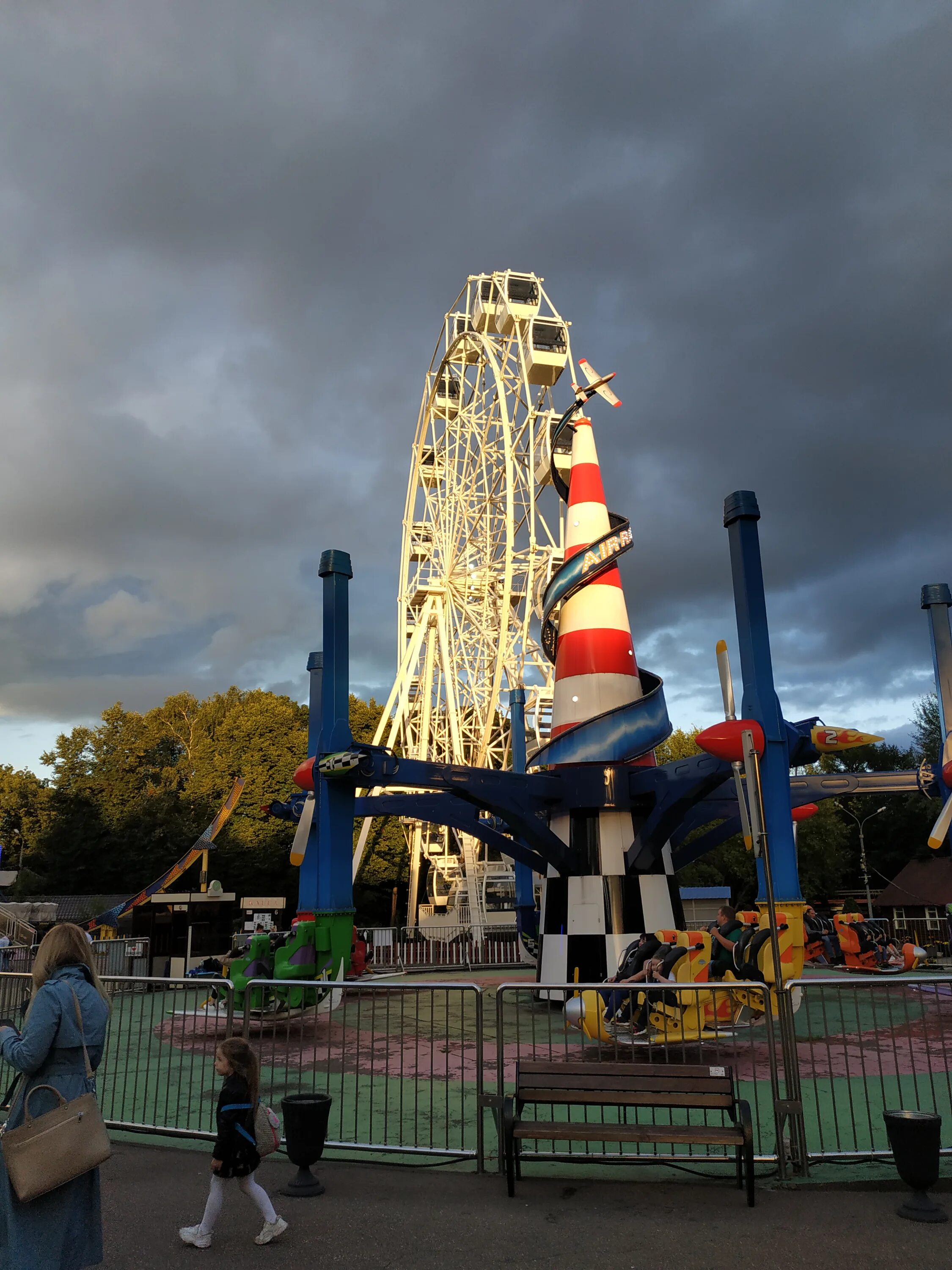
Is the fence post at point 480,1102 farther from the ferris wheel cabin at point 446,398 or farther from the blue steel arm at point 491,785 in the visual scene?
the ferris wheel cabin at point 446,398

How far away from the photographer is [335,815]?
15617 mm

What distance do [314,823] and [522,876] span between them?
725 cm

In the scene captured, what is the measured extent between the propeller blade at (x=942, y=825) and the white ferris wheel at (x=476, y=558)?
45.7ft

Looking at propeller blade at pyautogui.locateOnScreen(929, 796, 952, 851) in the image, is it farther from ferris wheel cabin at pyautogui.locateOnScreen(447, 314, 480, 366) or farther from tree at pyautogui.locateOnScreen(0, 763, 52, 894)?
tree at pyautogui.locateOnScreen(0, 763, 52, 894)

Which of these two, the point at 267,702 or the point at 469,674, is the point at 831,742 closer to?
the point at 469,674

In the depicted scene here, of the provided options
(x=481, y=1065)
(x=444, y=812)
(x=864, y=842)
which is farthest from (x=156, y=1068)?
(x=864, y=842)

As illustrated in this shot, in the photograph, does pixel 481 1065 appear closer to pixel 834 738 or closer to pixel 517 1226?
pixel 517 1226

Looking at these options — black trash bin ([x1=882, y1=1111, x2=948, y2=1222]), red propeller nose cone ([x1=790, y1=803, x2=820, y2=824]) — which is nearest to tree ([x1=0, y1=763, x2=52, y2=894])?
red propeller nose cone ([x1=790, y1=803, x2=820, y2=824])

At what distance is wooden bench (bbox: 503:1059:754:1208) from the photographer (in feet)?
18.5

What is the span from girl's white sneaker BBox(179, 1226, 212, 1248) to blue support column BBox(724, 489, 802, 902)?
8.30 metres

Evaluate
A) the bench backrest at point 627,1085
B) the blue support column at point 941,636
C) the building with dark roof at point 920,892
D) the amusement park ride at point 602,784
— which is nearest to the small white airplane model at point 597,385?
the amusement park ride at point 602,784

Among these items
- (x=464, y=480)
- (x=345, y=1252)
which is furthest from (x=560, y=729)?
(x=464, y=480)

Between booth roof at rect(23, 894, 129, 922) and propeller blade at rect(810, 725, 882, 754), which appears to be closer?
propeller blade at rect(810, 725, 882, 754)

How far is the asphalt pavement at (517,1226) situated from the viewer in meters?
4.90
